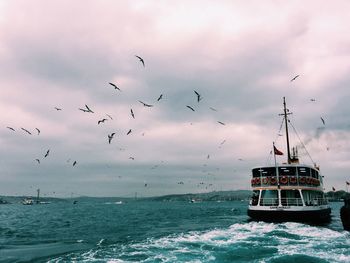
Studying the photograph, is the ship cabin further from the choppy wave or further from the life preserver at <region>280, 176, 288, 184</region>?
the choppy wave

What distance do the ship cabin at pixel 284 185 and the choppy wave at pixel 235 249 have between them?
9291 millimetres

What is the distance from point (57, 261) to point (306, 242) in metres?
17.1

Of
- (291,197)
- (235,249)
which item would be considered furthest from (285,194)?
(235,249)

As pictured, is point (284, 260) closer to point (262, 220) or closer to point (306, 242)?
point (306, 242)

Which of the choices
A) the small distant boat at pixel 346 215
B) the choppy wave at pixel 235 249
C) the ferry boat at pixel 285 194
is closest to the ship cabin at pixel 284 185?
the ferry boat at pixel 285 194

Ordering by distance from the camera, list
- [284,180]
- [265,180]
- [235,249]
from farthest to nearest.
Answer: [265,180]
[284,180]
[235,249]

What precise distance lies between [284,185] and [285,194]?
5.42 feet

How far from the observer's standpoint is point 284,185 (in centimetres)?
3738

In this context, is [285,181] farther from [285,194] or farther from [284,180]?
[285,194]

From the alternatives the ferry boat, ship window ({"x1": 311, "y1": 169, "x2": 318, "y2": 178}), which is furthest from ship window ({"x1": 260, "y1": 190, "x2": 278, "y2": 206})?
ship window ({"x1": 311, "y1": 169, "x2": 318, "y2": 178})

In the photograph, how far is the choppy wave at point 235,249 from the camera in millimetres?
19125

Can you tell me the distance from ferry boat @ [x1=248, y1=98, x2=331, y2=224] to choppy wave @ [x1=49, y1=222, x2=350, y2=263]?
7699mm

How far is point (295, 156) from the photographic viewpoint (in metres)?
52.0

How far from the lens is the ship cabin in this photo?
37219 mm
